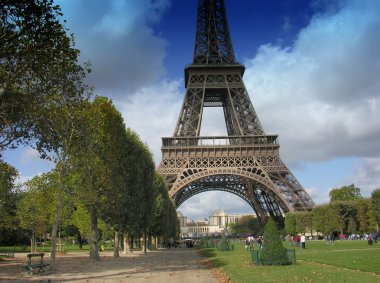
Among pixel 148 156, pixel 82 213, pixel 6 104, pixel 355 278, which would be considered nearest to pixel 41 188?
pixel 82 213

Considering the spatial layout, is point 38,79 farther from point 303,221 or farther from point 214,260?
point 303,221

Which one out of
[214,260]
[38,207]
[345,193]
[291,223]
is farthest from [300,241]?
[345,193]

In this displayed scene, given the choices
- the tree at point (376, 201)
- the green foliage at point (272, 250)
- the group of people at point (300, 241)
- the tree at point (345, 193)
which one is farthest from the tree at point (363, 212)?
the green foliage at point (272, 250)

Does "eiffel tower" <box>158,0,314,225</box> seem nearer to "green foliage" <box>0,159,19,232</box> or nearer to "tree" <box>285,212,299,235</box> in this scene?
"tree" <box>285,212,299,235</box>

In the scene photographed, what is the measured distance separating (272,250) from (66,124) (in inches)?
576

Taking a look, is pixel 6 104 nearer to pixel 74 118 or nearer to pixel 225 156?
pixel 74 118

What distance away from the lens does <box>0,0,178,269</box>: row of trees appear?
16.5 m

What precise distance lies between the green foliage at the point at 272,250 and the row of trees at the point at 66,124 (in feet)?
39.3

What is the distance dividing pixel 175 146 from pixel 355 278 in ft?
191

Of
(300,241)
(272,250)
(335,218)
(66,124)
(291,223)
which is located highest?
(66,124)

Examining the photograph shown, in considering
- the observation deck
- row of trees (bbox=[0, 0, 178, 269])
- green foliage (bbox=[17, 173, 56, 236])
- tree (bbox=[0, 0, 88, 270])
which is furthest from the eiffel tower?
tree (bbox=[0, 0, 88, 270])

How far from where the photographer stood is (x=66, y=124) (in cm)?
2666

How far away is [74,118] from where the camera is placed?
1048 inches

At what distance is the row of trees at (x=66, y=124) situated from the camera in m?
16.5
